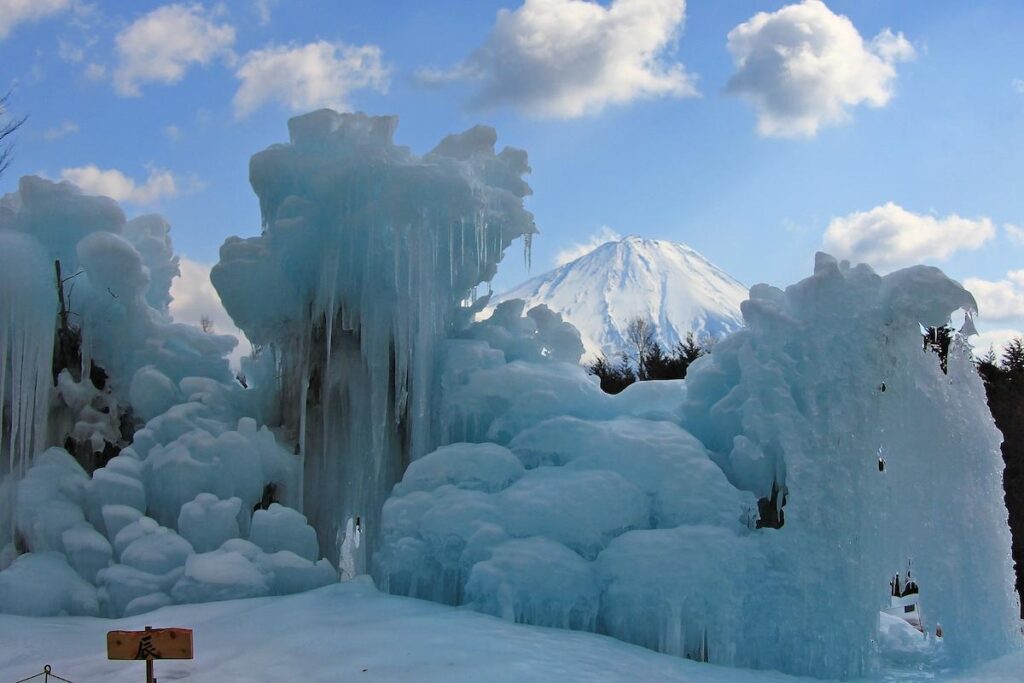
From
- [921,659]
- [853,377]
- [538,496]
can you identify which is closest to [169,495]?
[538,496]

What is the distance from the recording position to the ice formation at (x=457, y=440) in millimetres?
6715

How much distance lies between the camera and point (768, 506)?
24.9ft

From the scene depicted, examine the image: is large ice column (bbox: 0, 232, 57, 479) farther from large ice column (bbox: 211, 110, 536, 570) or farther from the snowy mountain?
the snowy mountain

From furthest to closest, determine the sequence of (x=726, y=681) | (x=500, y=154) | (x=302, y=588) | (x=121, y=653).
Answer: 1. (x=500, y=154)
2. (x=302, y=588)
3. (x=726, y=681)
4. (x=121, y=653)

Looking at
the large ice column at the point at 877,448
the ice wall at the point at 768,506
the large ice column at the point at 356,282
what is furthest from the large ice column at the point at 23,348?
the large ice column at the point at 877,448

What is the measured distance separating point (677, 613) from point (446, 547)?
1.85 meters

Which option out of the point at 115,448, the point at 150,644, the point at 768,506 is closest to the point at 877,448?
the point at 768,506

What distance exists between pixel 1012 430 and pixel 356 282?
51.1 ft

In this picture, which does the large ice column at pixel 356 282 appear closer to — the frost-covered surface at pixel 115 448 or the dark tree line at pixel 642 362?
the frost-covered surface at pixel 115 448

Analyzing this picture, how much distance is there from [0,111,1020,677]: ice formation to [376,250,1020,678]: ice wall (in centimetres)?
2

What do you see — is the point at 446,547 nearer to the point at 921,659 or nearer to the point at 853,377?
the point at 853,377

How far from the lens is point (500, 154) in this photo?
31.6ft

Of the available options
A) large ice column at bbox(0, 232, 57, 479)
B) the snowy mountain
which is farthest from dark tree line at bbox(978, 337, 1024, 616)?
the snowy mountain

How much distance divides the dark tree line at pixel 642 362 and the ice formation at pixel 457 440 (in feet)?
42.6
